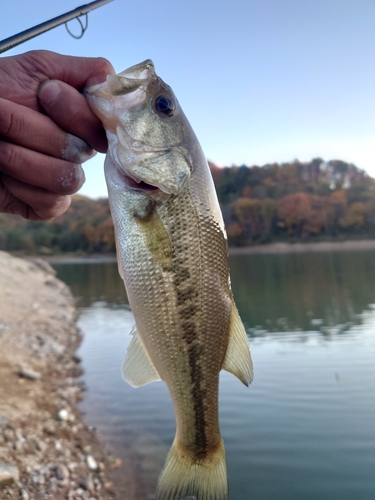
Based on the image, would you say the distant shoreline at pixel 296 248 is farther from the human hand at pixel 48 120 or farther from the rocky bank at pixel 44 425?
the human hand at pixel 48 120

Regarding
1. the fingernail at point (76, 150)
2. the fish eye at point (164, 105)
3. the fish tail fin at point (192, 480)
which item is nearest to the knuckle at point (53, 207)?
the fingernail at point (76, 150)

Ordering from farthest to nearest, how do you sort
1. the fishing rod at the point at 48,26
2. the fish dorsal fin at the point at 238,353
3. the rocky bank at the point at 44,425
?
the rocky bank at the point at 44,425, the fishing rod at the point at 48,26, the fish dorsal fin at the point at 238,353

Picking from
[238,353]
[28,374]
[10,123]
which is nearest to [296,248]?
[28,374]

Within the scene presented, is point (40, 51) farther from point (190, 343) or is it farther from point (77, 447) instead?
point (77, 447)

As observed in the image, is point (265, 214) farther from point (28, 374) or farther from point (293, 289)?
point (28, 374)

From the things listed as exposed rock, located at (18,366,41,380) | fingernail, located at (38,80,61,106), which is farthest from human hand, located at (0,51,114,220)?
exposed rock, located at (18,366,41,380)

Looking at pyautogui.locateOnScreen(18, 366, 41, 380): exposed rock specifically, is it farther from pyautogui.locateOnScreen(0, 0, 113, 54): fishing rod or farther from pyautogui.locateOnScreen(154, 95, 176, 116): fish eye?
pyautogui.locateOnScreen(154, 95, 176, 116): fish eye

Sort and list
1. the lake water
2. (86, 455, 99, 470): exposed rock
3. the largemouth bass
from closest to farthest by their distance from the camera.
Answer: the largemouth bass → (86, 455, 99, 470): exposed rock → the lake water
